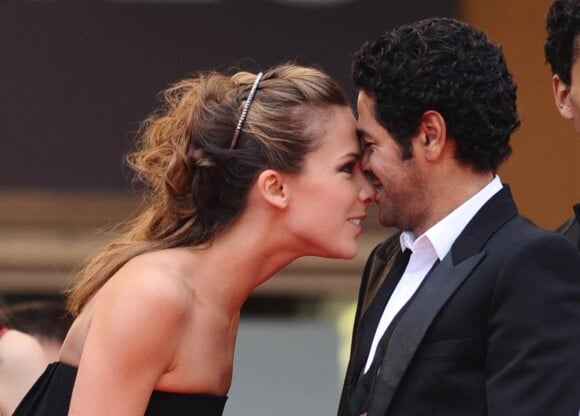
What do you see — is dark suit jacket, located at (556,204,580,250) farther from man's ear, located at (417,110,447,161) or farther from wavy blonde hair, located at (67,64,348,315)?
wavy blonde hair, located at (67,64,348,315)

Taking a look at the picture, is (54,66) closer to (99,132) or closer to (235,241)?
(99,132)

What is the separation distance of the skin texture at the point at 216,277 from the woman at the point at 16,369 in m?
1.28

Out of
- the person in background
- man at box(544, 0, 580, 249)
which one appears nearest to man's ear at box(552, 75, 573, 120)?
man at box(544, 0, 580, 249)

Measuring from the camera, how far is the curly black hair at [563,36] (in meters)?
3.55

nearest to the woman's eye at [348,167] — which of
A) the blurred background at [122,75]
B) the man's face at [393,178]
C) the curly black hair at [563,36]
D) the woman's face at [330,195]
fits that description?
the woman's face at [330,195]

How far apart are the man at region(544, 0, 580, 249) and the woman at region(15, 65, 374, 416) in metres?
0.56

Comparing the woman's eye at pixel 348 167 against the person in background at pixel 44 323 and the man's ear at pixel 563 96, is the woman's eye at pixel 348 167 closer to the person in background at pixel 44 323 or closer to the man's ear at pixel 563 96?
the man's ear at pixel 563 96

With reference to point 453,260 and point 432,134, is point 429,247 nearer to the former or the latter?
point 453,260

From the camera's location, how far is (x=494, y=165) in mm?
3148

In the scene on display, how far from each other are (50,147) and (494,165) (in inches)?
144

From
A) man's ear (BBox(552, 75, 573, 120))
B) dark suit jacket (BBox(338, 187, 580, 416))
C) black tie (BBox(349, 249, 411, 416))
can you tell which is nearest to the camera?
dark suit jacket (BBox(338, 187, 580, 416))

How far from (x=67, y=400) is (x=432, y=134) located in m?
1.08

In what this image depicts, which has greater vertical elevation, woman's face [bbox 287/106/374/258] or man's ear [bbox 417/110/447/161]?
man's ear [bbox 417/110/447/161]

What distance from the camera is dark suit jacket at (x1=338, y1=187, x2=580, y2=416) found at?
2818 millimetres
